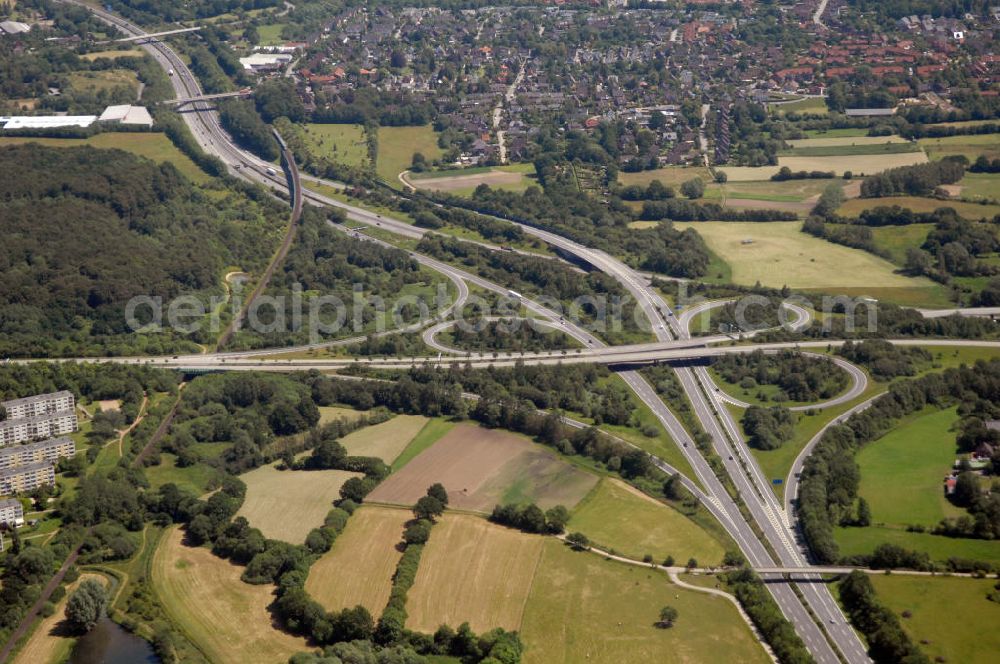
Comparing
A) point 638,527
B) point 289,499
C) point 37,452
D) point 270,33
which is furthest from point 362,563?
point 270,33

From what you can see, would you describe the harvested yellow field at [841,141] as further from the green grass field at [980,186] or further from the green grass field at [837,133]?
the green grass field at [980,186]

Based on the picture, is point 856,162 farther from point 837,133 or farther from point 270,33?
point 270,33

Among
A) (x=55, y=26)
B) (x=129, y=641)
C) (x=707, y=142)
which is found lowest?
(x=129, y=641)

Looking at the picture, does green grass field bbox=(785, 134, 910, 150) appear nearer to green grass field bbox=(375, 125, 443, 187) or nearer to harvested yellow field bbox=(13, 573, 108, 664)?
green grass field bbox=(375, 125, 443, 187)

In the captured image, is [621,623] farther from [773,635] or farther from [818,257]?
[818,257]

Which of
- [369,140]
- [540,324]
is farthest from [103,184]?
[540,324]

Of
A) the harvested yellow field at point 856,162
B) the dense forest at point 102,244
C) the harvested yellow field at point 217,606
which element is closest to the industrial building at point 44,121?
the dense forest at point 102,244
